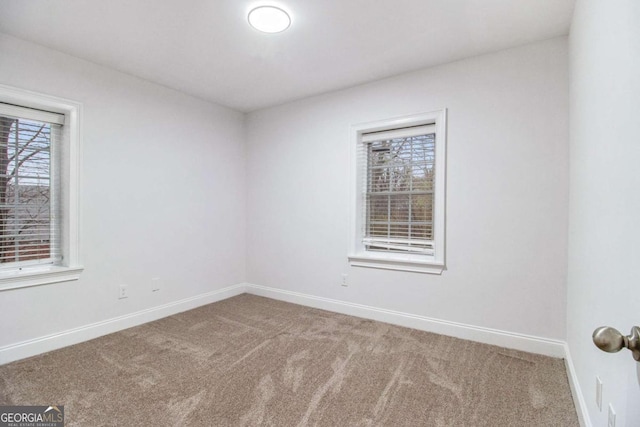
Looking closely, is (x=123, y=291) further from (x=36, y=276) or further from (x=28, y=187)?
(x=28, y=187)

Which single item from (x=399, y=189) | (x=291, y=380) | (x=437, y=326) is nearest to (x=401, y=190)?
(x=399, y=189)

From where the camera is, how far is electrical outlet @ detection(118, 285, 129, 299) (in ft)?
10.3

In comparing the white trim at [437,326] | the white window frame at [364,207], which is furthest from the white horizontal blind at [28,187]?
the white window frame at [364,207]

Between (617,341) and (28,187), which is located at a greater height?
(28,187)

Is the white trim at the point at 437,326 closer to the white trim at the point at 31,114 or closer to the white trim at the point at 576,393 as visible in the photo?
the white trim at the point at 576,393

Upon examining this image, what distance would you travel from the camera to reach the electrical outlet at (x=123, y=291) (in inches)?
124

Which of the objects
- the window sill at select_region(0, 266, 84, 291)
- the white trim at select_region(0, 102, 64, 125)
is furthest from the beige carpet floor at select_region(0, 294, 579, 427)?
the white trim at select_region(0, 102, 64, 125)

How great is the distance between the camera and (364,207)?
365cm

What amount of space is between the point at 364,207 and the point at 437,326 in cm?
145

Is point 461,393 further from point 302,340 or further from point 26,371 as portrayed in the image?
point 26,371

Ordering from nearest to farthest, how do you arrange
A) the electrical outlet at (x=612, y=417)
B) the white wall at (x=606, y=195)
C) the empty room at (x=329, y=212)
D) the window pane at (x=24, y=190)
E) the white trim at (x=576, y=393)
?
the white wall at (x=606, y=195), the electrical outlet at (x=612, y=417), the white trim at (x=576, y=393), the empty room at (x=329, y=212), the window pane at (x=24, y=190)

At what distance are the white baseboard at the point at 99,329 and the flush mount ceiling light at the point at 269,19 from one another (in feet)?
9.81

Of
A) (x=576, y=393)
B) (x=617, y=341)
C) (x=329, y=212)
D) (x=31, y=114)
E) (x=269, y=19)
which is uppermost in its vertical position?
(x=269, y=19)

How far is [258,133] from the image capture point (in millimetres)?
4383
